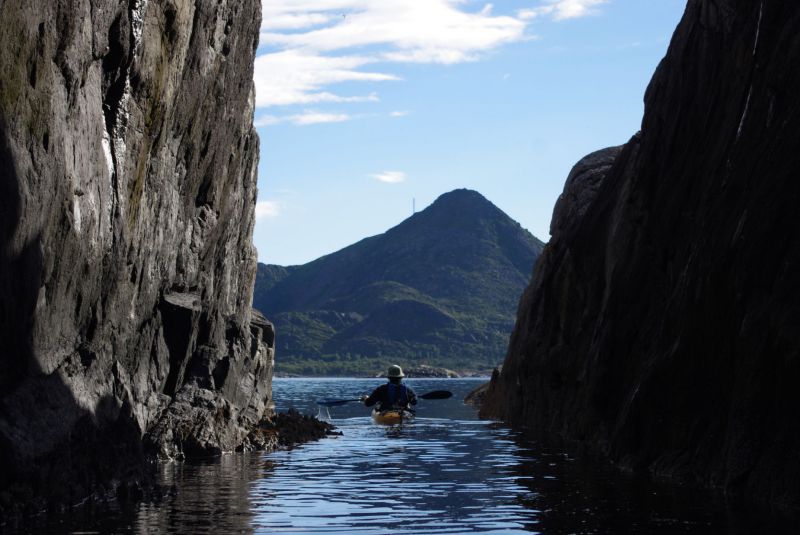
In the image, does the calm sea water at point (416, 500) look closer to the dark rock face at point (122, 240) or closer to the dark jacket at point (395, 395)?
the dark rock face at point (122, 240)

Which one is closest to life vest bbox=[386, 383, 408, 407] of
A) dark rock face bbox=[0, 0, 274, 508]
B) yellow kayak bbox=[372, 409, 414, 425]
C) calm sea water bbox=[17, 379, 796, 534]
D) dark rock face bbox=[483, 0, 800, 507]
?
yellow kayak bbox=[372, 409, 414, 425]

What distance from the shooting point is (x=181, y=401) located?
37062 millimetres

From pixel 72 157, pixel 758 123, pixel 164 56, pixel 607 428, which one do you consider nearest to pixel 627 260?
pixel 607 428

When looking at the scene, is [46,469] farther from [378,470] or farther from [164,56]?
[164,56]

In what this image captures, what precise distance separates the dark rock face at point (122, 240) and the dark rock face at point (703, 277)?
1242 centimetres

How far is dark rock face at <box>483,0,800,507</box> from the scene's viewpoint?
2202cm

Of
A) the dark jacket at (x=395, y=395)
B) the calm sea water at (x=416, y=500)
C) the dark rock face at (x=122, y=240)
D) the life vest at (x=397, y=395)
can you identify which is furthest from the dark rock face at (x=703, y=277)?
the dark rock face at (x=122, y=240)

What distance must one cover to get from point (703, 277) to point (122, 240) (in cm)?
1480

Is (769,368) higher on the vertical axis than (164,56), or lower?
lower

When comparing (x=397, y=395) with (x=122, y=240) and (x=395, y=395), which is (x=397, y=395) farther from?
(x=122, y=240)

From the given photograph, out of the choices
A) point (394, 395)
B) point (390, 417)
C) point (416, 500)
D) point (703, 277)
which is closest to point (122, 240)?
point (416, 500)

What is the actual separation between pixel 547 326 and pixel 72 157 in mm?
33158

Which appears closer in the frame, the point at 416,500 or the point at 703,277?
the point at 416,500

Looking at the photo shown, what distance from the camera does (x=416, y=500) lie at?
22625mm
